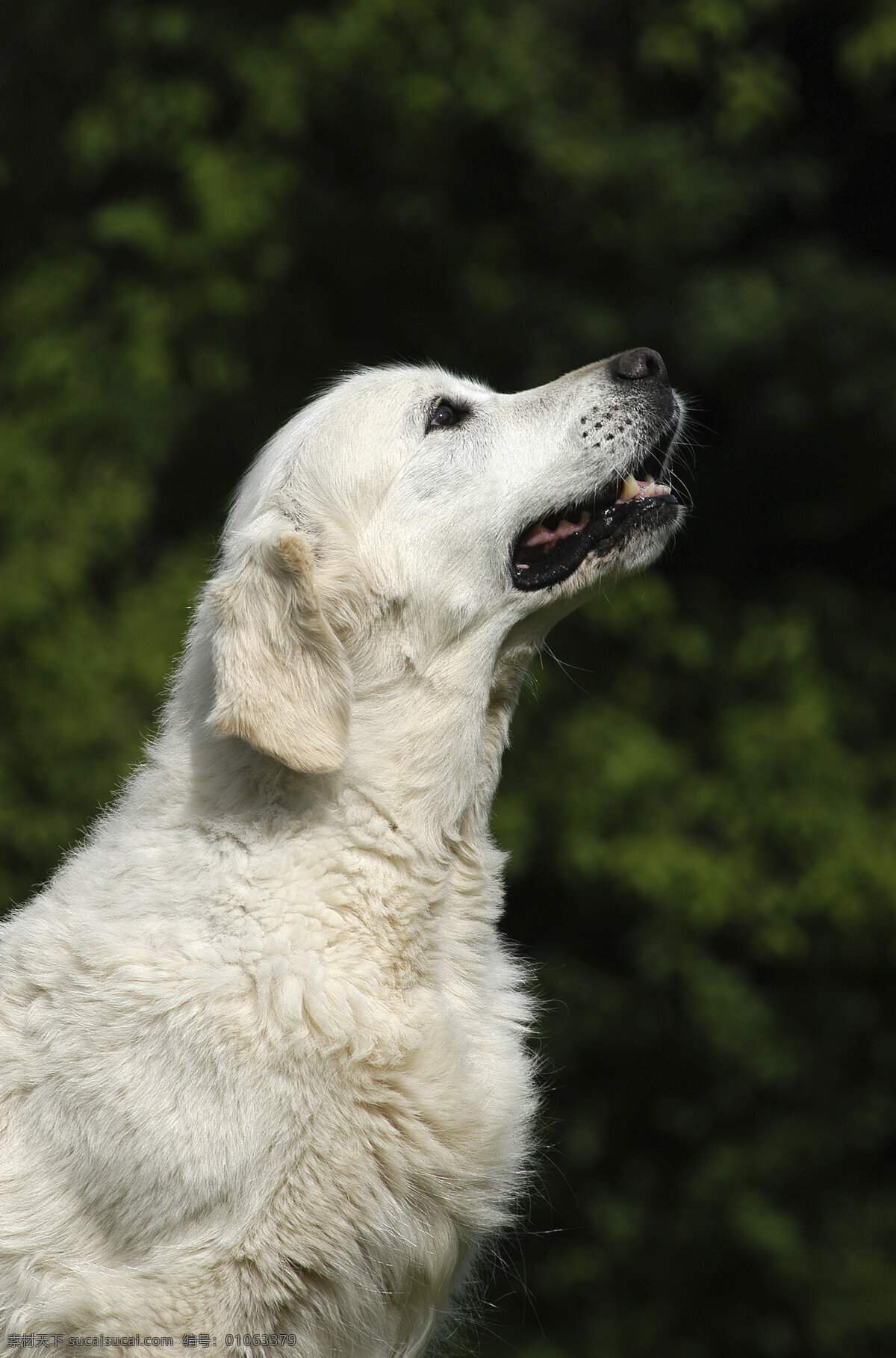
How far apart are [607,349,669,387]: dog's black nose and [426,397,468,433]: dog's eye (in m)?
0.43

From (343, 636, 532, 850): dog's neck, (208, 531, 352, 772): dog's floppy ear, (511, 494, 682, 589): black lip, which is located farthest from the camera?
(511, 494, 682, 589): black lip

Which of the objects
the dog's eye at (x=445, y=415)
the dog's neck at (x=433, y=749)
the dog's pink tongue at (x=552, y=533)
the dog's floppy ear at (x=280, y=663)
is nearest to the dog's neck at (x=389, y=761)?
the dog's neck at (x=433, y=749)

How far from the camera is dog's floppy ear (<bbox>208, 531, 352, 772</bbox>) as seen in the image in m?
2.73

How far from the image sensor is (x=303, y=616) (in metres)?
2.85

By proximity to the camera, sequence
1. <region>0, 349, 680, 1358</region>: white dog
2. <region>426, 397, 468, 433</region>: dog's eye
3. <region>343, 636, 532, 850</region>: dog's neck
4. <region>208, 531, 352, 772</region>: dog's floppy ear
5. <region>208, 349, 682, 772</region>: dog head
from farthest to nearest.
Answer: <region>426, 397, 468, 433</region>: dog's eye < <region>343, 636, 532, 850</region>: dog's neck < <region>208, 349, 682, 772</region>: dog head < <region>208, 531, 352, 772</region>: dog's floppy ear < <region>0, 349, 680, 1358</region>: white dog

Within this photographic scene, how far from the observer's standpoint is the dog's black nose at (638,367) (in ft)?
11.4

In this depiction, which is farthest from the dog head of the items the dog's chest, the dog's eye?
the dog's chest

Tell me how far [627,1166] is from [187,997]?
5552mm

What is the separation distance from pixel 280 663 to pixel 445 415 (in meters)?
0.95

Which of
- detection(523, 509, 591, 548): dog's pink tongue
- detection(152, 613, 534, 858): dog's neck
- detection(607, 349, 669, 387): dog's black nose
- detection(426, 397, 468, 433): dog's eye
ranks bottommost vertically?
detection(152, 613, 534, 858): dog's neck

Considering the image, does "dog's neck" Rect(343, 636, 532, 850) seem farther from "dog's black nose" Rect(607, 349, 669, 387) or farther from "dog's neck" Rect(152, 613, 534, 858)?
"dog's black nose" Rect(607, 349, 669, 387)

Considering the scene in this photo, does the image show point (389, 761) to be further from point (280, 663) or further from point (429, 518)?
point (429, 518)

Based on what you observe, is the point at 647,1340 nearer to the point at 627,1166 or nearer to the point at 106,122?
the point at 627,1166

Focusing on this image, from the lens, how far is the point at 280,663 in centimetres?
282
